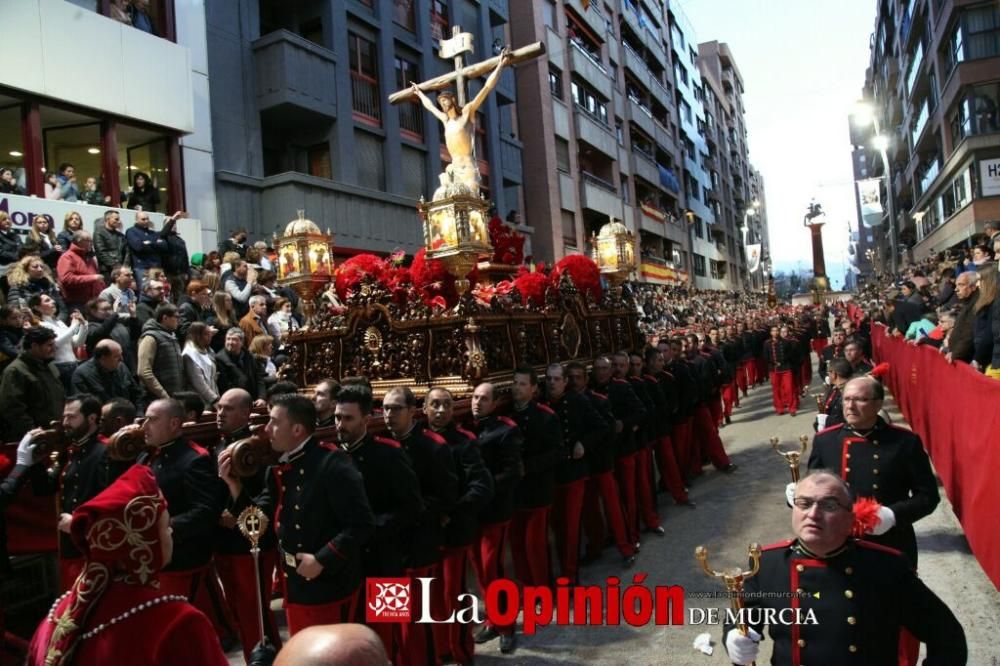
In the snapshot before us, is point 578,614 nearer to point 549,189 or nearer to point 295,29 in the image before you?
point 295,29

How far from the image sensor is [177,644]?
2.20 meters

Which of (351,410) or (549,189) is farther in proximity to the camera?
(549,189)

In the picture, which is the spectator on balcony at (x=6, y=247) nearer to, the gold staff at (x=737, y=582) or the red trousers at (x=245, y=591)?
the red trousers at (x=245, y=591)

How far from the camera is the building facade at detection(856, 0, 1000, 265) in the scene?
993 inches

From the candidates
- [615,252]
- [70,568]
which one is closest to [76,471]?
[70,568]

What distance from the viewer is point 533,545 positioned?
19.9ft

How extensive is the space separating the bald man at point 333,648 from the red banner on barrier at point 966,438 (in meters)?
4.62

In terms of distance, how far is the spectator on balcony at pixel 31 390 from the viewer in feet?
18.6

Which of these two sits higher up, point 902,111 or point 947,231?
point 902,111

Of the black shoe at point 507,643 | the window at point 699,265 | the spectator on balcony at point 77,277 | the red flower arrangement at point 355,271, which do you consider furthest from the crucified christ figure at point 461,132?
the window at point 699,265

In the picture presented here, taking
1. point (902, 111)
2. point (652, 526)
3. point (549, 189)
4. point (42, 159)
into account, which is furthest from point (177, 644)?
point (902, 111)

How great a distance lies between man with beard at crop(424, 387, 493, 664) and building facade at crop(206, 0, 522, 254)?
12.5m

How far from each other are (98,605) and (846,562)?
2655mm

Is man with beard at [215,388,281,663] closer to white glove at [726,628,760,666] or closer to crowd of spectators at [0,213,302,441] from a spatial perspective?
crowd of spectators at [0,213,302,441]
